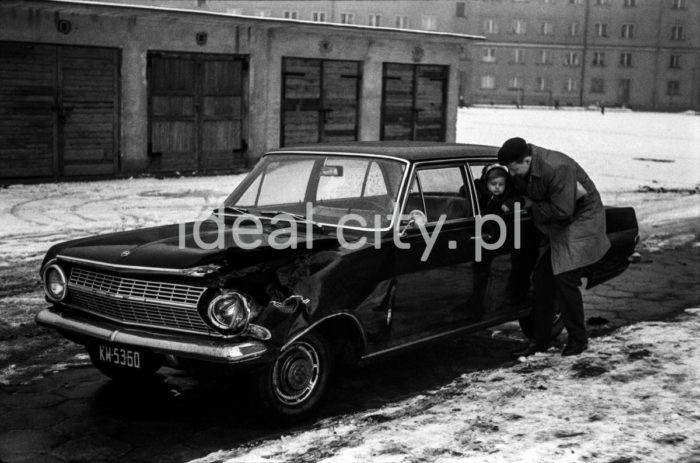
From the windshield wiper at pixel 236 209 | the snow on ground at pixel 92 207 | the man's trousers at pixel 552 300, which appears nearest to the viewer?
the windshield wiper at pixel 236 209

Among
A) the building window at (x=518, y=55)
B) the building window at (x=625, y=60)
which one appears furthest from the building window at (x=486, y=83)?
the building window at (x=625, y=60)

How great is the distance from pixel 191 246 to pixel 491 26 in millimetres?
75155

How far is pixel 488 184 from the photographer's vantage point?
650cm

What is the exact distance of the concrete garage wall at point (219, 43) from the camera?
17000 mm

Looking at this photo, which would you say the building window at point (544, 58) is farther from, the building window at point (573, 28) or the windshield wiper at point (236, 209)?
the windshield wiper at point (236, 209)

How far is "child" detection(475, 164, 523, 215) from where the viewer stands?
649 centimetres

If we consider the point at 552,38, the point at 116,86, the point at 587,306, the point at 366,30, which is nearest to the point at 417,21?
the point at 552,38

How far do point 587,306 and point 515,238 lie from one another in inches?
92.2

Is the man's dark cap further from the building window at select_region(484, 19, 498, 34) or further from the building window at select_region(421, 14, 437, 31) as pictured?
the building window at select_region(484, 19, 498, 34)

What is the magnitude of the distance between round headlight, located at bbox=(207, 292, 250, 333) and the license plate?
20.5 inches

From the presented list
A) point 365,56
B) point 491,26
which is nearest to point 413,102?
point 365,56

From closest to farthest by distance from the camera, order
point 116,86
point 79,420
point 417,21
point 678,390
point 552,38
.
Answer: point 79,420, point 678,390, point 116,86, point 417,21, point 552,38

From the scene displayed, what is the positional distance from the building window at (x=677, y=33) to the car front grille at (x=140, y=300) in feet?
265

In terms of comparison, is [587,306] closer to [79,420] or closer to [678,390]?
[678,390]
